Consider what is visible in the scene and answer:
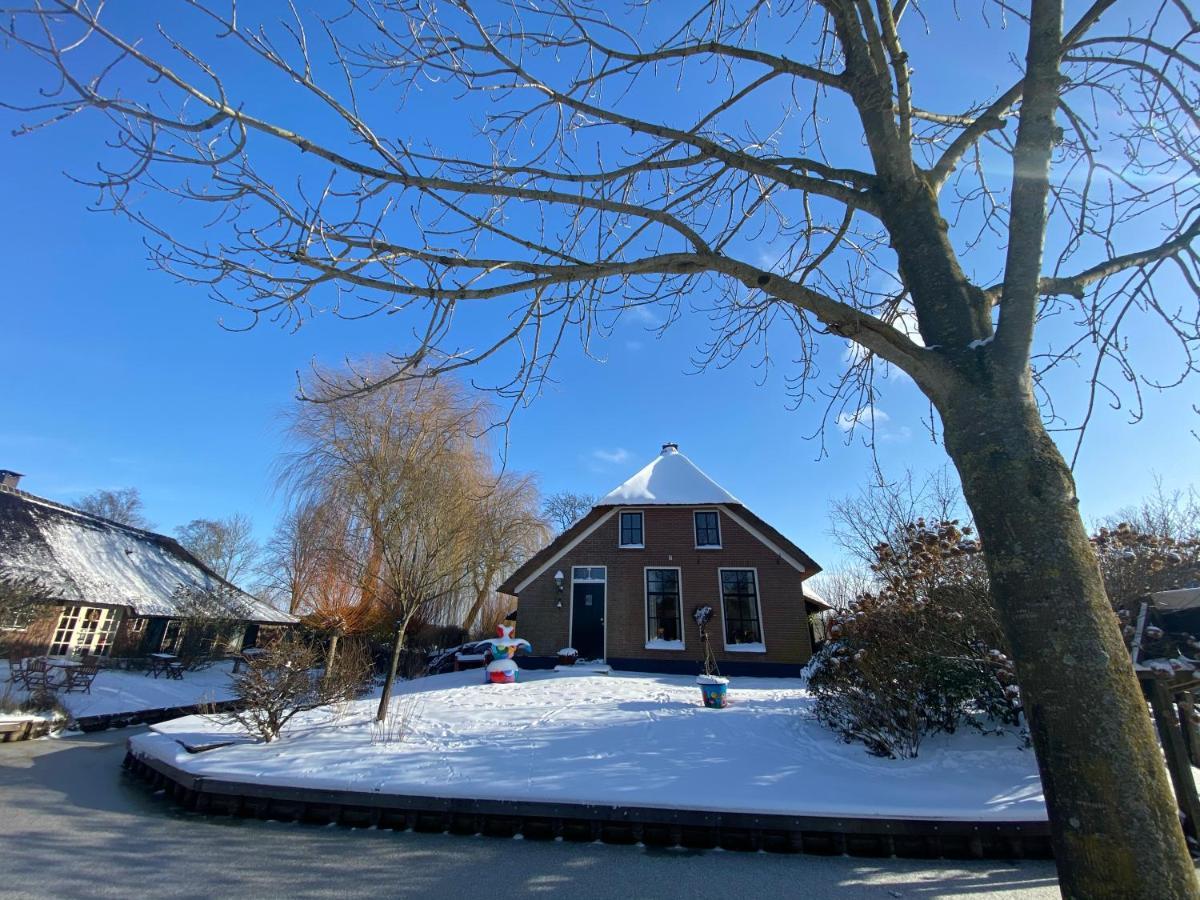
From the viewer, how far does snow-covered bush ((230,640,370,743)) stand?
24.1 feet

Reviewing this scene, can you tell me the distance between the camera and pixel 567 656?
15.2 metres

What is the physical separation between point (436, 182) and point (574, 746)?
652 centimetres

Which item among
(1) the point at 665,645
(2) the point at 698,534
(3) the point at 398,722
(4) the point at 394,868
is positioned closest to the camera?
(4) the point at 394,868

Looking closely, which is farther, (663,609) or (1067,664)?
(663,609)

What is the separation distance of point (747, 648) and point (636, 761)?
10.2 meters

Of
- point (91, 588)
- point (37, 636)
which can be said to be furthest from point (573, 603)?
point (91, 588)

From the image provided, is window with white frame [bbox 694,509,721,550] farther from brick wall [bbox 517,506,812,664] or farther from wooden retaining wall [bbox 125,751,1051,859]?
wooden retaining wall [bbox 125,751,1051,859]

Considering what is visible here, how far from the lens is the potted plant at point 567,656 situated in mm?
15188

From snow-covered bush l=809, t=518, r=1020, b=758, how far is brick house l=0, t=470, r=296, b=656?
44.2 ft

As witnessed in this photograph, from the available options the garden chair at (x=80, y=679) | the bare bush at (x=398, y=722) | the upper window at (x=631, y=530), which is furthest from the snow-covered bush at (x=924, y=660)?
the garden chair at (x=80, y=679)

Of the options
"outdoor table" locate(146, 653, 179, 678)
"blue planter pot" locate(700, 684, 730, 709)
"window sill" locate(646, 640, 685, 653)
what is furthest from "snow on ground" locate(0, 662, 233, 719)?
"window sill" locate(646, 640, 685, 653)

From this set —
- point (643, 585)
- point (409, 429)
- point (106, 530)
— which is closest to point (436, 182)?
point (643, 585)

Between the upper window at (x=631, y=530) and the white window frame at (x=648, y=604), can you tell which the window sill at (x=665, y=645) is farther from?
the upper window at (x=631, y=530)

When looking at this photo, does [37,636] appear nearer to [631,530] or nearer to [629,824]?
[631,530]
